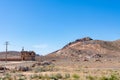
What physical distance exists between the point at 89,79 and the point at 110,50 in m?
131

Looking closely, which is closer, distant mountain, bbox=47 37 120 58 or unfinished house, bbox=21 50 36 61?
unfinished house, bbox=21 50 36 61

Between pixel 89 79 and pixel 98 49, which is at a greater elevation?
pixel 98 49

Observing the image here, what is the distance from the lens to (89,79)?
36.2 metres

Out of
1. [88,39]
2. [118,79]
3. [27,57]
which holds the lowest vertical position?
[118,79]

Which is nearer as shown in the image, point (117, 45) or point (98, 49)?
point (98, 49)

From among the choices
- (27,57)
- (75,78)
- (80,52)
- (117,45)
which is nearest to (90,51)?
(80,52)

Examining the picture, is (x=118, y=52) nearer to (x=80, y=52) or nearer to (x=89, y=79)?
(x=80, y=52)

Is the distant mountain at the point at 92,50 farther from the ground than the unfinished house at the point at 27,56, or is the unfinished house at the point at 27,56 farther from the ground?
the distant mountain at the point at 92,50

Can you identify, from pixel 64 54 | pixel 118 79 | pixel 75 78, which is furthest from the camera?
pixel 64 54

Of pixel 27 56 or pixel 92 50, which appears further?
pixel 92 50

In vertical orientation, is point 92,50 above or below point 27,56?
above

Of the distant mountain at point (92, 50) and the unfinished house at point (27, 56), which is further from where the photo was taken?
the distant mountain at point (92, 50)

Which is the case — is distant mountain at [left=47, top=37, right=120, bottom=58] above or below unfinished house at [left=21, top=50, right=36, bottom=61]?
above

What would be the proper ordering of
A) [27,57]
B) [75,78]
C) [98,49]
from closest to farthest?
1. [75,78]
2. [27,57]
3. [98,49]
